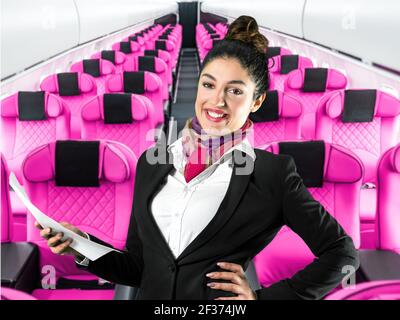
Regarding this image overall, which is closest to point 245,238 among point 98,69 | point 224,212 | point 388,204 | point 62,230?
point 224,212

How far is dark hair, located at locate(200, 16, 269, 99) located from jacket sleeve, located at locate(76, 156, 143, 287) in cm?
35

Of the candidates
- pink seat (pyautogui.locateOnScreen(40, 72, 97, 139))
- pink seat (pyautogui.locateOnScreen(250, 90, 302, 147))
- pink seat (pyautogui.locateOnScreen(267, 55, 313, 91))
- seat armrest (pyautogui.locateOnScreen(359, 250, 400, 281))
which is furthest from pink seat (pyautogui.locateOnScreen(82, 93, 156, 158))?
pink seat (pyautogui.locateOnScreen(267, 55, 313, 91))

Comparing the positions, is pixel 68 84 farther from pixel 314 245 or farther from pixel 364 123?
pixel 314 245

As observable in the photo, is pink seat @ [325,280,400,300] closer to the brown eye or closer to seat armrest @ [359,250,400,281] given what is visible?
the brown eye

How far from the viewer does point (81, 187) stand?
1.69 meters

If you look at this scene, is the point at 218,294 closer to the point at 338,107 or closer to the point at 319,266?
the point at 319,266

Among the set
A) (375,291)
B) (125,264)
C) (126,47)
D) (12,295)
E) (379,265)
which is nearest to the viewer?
(375,291)

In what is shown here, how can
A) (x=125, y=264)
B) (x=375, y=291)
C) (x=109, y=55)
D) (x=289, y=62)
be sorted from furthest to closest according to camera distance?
(x=109, y=55)
(x=289, y=62)
(x=125, y=264)
(x=375, y=291)

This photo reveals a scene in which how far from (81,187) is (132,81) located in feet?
6.32

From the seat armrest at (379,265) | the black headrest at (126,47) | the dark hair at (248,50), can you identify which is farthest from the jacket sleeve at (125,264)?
the black headrest at (126,47)

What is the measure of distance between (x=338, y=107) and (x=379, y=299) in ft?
6.67

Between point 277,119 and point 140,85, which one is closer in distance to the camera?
point 277,119

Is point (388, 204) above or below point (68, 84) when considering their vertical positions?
below

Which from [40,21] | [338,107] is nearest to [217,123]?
[338,107]
